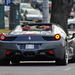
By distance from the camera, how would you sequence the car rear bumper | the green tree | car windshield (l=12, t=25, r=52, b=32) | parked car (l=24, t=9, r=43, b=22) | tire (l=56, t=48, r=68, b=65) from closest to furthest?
the car rear bumper → tire (l=56, t=48, r=68, b=65) → car windshield (l=12, t=25, r=52, b=32) → the green tree → parked car (l=24, t=9, r=43, b=22)

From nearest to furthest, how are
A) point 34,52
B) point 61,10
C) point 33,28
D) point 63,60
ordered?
point 34,52 < point 63,60 < point 33,28 < point 61,10

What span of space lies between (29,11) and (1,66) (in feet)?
92.4

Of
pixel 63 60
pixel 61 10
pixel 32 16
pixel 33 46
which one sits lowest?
pixel 32 16

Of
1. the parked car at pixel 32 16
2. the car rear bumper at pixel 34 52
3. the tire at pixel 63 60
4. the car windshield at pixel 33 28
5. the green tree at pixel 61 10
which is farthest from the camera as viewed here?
the parked car at pixel 32 16

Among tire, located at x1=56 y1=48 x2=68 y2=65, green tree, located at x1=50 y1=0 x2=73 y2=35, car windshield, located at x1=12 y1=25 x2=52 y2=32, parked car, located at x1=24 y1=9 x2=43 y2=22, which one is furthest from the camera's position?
parked car, located at x1=24 y1=9 x2=43 y2=22

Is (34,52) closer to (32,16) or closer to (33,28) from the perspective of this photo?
(33,28)

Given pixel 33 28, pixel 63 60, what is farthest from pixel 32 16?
Answer: pixel 63 60

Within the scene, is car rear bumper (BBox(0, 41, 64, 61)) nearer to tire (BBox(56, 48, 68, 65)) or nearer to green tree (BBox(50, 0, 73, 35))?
tire (BBox(56, 48, 68, 65))

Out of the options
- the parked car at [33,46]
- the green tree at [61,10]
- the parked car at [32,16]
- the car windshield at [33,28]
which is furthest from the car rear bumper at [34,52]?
the parked car at [32,16]

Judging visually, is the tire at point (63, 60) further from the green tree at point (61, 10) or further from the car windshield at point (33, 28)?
the green tree at point (61, 10)

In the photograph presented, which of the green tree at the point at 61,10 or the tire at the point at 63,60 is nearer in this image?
the tire at the point at 63,60

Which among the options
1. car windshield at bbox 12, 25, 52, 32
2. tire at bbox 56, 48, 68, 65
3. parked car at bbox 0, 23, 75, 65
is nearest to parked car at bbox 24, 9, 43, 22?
car windshield at bbox 12, 25, 52, 32

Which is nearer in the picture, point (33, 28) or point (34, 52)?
point (34, 52)

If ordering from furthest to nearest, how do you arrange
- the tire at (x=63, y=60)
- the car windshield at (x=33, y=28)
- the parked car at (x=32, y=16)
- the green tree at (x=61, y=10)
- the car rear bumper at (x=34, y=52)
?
the parked car at (x=32, y=16) < the green tree at (x=61, y=10) < the car windshield at (x=33, y=28) < the tire at (x=63, y=60) < the car rear bumper at (x=34, y=52)
